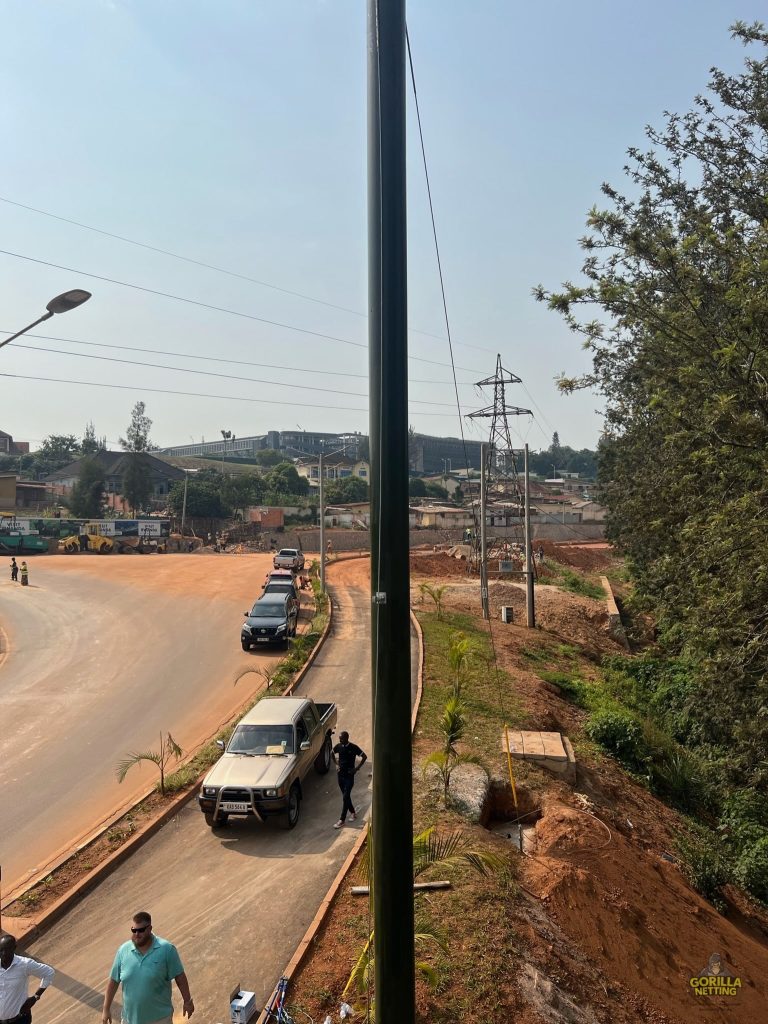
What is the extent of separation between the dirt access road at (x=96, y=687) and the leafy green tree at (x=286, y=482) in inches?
1874

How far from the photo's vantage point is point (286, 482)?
88125mm

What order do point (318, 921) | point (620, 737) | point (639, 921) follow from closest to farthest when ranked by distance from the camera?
point (318, 921)
point (639, 921)
point (620, 737)

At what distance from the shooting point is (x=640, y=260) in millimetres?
13680

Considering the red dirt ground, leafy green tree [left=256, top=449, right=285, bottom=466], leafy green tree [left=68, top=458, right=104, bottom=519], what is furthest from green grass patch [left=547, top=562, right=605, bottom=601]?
leafy green tree [left=256, top=449, right=285, bottom=466]

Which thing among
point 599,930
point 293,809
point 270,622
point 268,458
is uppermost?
point 268,458

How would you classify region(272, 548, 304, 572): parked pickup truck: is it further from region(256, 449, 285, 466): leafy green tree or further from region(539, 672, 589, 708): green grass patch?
region(256, 449, 285, 466): leafy green tree

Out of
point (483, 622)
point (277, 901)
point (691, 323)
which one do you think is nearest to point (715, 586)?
point (691, 323)

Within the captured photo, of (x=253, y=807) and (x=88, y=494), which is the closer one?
(x=253, y=807)

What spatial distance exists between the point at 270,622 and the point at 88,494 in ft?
184

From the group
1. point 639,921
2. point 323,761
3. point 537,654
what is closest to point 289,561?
point 537,654

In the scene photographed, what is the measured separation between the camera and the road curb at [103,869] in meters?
8.24

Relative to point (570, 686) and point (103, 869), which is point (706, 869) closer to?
point (103, 869)

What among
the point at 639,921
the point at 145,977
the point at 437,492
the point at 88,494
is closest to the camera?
the point at 145,977

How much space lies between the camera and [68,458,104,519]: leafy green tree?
72375 millimetres
